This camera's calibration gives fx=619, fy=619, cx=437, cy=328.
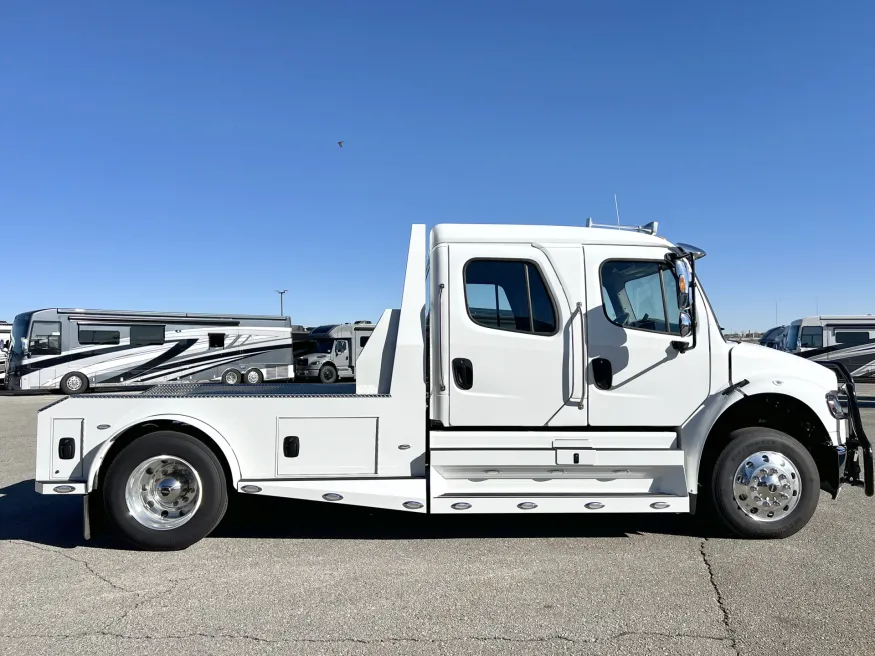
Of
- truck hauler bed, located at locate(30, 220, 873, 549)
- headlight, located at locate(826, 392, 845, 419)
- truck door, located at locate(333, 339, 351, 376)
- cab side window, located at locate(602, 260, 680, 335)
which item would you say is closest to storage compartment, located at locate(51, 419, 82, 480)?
truck hauler bed, located at locate(30, 220, 873, 549)

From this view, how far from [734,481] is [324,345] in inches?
976

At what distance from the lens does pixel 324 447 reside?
15.7ft

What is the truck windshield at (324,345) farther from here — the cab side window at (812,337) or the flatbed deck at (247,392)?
the flatbed deck at (247,392)

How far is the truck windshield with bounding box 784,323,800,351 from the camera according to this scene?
24.5 meters

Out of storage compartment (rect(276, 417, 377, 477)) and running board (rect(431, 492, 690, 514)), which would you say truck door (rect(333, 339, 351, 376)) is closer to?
storage compartment (rect(276, 417, 377, 477))

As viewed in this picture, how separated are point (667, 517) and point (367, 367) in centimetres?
316

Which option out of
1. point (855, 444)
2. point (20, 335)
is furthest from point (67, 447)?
point (20, 335)

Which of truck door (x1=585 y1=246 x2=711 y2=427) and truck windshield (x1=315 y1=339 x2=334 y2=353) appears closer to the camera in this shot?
truck door (x1=585 y1=246 x2=711 y2=427)

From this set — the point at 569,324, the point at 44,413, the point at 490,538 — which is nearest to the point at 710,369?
the point at 569,324

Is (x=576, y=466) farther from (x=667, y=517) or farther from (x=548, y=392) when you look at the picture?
(x=667, y=517)

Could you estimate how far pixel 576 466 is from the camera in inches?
190

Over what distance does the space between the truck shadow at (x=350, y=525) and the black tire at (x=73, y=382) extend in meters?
18.0

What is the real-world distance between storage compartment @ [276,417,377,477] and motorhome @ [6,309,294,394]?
60.4 ft

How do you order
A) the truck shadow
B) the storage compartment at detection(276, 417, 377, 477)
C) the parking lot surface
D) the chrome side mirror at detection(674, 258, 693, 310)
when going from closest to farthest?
the parking lot surface → the chrome side mirror at detection(674, 258, 693, 310) → the storage compartment at detection(276, 417, 377, 477) → the truck shadow
